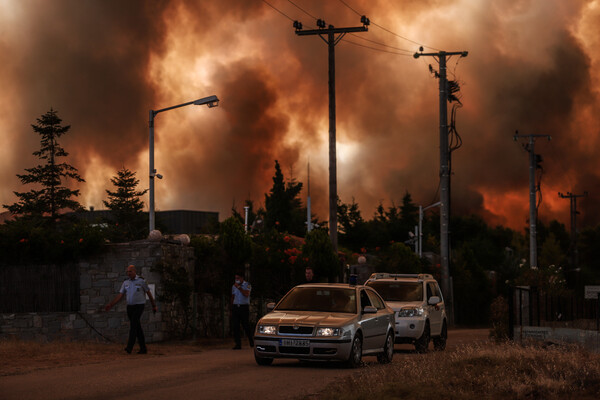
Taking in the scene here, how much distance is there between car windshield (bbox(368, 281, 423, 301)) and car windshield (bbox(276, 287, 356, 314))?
5913mm

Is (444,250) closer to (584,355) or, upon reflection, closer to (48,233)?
(48,233)

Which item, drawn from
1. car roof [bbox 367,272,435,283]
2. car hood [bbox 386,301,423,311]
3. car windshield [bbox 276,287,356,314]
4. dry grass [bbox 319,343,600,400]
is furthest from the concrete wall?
car windshield [bbox 276,287,356,314]

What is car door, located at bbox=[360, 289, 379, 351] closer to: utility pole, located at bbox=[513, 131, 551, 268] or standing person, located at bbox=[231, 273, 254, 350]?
standing person, located at bbox=[231, 273, 254, 350]

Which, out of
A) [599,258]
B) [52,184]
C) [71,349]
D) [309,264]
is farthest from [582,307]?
[599,258]

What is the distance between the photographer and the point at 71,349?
21.6 metres

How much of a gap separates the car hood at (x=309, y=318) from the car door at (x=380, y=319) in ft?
4.00

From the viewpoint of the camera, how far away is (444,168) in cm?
4359

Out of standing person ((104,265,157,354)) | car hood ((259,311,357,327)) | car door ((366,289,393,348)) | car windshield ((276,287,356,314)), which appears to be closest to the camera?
car hood ((259,311,357,327))

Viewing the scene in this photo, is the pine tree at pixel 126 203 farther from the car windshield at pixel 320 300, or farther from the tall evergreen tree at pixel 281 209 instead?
the car windshield at pixel 320 300

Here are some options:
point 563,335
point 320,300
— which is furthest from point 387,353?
point 563,335

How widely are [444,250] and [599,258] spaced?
2469 inches

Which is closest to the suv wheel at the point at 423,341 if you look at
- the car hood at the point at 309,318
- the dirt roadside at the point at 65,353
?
the dirt roadside at the point at 65,353

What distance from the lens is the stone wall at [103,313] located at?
86.2 feet

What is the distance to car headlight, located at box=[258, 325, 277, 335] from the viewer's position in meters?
16.7
